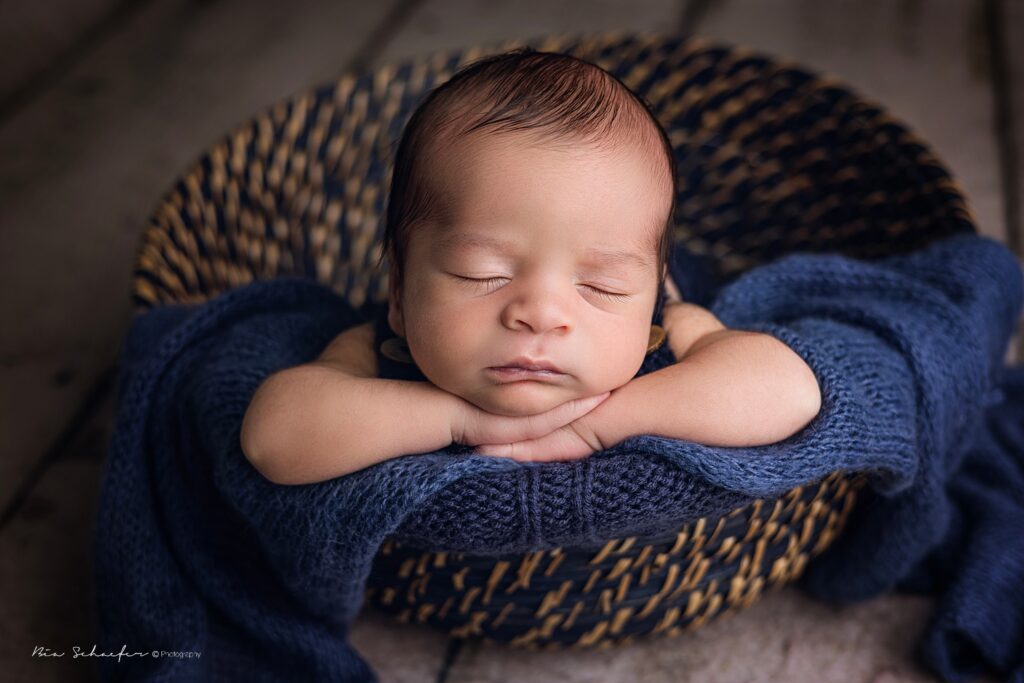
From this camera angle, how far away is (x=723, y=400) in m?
0.87

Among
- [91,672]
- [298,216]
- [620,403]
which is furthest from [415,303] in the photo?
[298,216]

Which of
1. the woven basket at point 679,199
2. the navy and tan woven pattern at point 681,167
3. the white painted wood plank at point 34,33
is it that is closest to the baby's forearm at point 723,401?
the woven basket at point 679,199

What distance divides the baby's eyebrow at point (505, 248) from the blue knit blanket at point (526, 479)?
15cm

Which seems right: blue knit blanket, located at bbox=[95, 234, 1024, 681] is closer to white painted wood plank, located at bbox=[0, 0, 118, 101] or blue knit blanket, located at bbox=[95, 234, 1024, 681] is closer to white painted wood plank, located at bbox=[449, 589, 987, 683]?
white painted wood plank, located at bbox=[449, 589, 987, 683]

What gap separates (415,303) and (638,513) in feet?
0.84

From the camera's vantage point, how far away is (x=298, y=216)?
57.9 inches

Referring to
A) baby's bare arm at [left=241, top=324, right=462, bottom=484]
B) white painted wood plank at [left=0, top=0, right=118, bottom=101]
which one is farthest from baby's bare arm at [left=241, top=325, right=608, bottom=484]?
white painted wood plank at [left=0, top=0, right=118, bottom=101]

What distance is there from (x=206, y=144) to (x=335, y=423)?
3.66 feet

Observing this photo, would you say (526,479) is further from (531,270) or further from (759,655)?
(759,655)

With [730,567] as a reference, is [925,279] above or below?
above

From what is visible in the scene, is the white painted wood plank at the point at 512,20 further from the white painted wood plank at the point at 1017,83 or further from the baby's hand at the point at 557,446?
the baby's hand at the point at 557,446

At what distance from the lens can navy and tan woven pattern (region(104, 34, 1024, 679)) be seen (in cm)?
80

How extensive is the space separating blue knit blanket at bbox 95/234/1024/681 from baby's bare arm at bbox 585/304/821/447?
0.02 m

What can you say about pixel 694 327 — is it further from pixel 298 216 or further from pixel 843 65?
pixel 843 65
